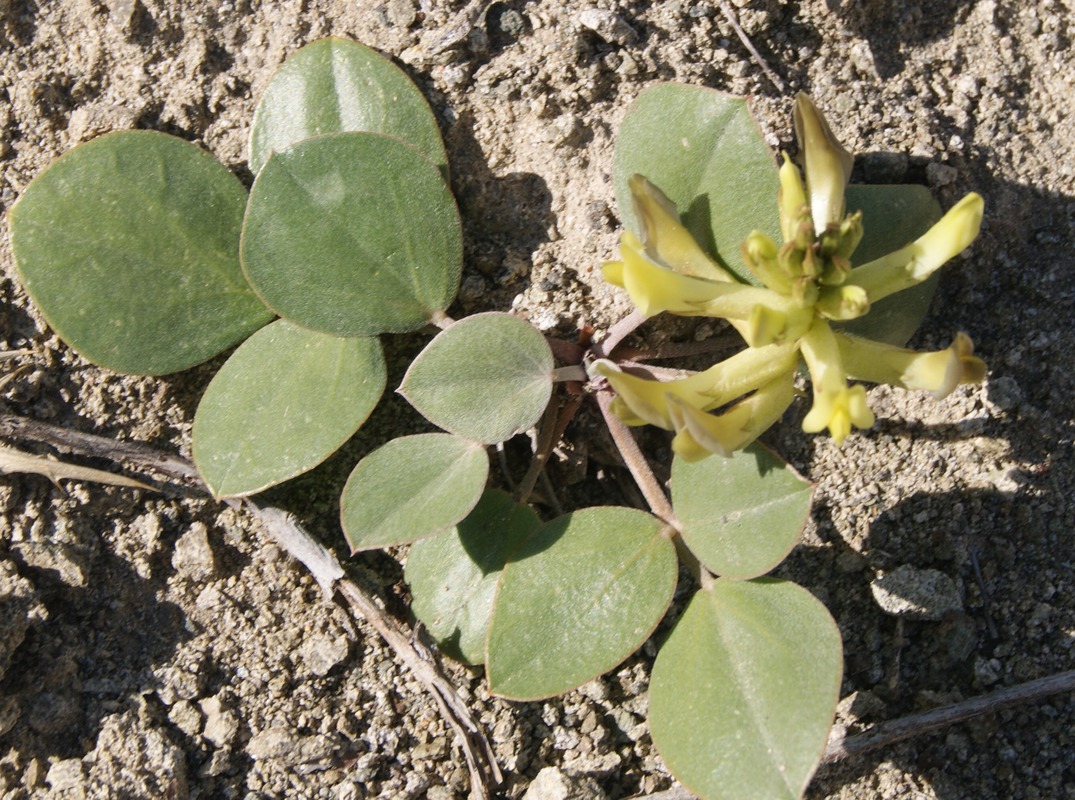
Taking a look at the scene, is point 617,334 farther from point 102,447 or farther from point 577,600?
point 102,447

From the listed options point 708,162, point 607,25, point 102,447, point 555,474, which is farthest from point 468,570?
point 607,25

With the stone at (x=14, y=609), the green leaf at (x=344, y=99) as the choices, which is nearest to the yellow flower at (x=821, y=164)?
the green leaf at (x=344, y=99)

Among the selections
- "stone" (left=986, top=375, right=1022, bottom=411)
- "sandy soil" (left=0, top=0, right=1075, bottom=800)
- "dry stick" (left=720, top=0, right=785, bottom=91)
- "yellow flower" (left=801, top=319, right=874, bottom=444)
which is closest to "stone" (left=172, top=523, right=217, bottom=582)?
"sandy soil" (left=0, top=0, right=1075, bottom=800)

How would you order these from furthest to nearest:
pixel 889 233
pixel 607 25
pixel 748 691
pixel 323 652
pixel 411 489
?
pixel 607 25 → pixel 323 652 → pixel 889 233 → pixel 411 489 → pixel 748 691

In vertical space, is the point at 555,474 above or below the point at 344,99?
below

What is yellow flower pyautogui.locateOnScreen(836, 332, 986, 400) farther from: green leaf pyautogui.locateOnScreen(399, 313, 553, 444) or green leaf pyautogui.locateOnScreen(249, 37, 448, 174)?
green leaf pyautogui.locateOnScreen(249, 37, 448, 174)

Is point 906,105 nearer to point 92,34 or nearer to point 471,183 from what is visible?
point 471,183

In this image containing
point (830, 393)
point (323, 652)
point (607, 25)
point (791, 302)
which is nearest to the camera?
point (830, 393)

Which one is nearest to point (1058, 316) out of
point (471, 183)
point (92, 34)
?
point (471, 183)
